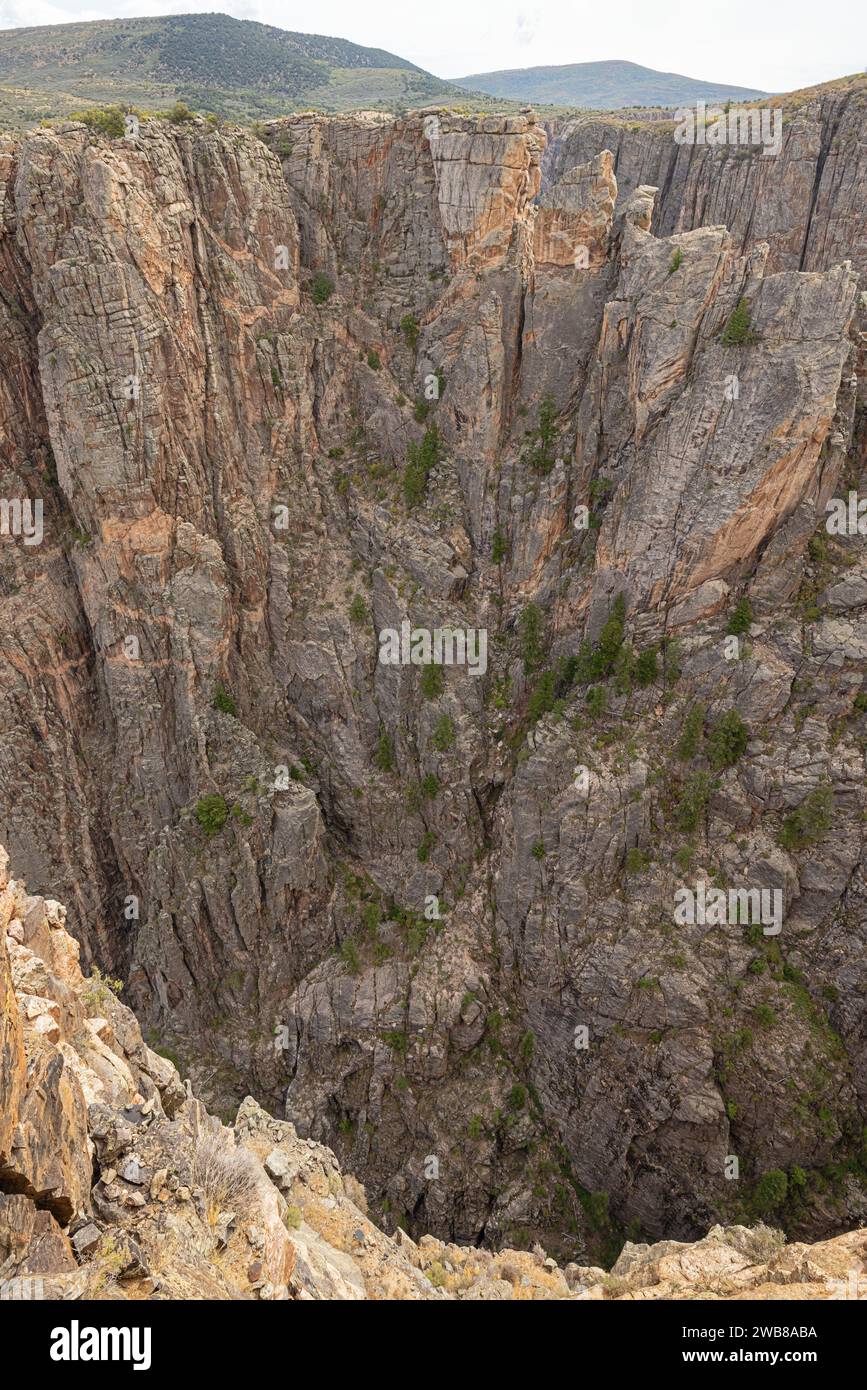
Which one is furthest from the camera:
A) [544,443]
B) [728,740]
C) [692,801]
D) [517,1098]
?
[544,443]

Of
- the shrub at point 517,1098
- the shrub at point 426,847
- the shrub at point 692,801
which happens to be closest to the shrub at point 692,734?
the shrub at point 692,801

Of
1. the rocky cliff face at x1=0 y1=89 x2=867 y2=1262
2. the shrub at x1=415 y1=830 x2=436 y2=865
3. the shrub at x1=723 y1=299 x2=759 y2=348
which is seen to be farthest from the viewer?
the shrub at x1=415 y1=830 x2=436 y2=865

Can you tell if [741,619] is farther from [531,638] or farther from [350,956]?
[350,956]

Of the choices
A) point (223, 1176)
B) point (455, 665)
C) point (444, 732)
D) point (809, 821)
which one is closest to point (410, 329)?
point (455, 665)

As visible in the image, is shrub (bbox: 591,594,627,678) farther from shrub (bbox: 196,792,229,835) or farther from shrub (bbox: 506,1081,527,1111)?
shrub (bbox: 506,1081,527,1111)

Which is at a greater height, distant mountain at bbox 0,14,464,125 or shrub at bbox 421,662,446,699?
distant mountain at bbox 0,14,464,125

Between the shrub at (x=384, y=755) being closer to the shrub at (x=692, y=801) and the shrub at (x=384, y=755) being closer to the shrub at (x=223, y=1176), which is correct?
the shrub at (x=692, y=801)

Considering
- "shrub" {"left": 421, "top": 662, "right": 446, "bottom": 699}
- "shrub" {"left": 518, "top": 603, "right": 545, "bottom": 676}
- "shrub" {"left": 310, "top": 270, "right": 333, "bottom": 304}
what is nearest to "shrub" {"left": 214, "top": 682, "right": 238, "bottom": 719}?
"shrub" {"left": 421, "top": 662, "right": 446, "bottom": 699}
